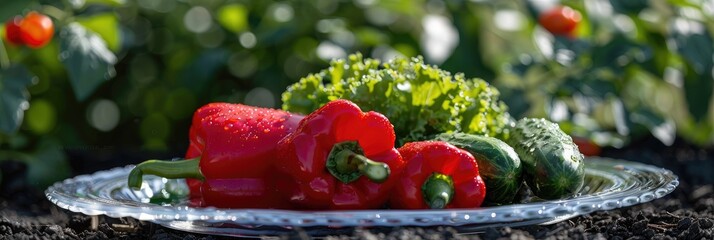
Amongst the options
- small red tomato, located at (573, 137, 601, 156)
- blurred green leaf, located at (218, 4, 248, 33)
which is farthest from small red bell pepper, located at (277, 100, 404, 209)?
blurred green leaf, located at (218, 4, 248, 33)

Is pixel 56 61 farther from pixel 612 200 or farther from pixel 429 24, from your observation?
pixel 612 200

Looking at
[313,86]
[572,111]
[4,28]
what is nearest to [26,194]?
[4,28]

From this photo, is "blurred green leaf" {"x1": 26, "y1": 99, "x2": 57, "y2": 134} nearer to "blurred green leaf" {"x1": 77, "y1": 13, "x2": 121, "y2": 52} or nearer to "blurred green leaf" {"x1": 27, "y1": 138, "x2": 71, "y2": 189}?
"blurred green leaf" {"x1": 27, "y1": 138, "x2": 71, "y2": 189}

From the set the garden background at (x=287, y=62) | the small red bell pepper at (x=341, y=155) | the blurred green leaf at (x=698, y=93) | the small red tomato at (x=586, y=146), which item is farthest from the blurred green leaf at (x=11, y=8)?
the blurred green leaf at (x=698, y=93)

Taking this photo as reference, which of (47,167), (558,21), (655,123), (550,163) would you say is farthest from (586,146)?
(47,167)

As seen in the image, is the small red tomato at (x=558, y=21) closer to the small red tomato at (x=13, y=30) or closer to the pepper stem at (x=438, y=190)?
the small red tomato at (x=13, y=30)
